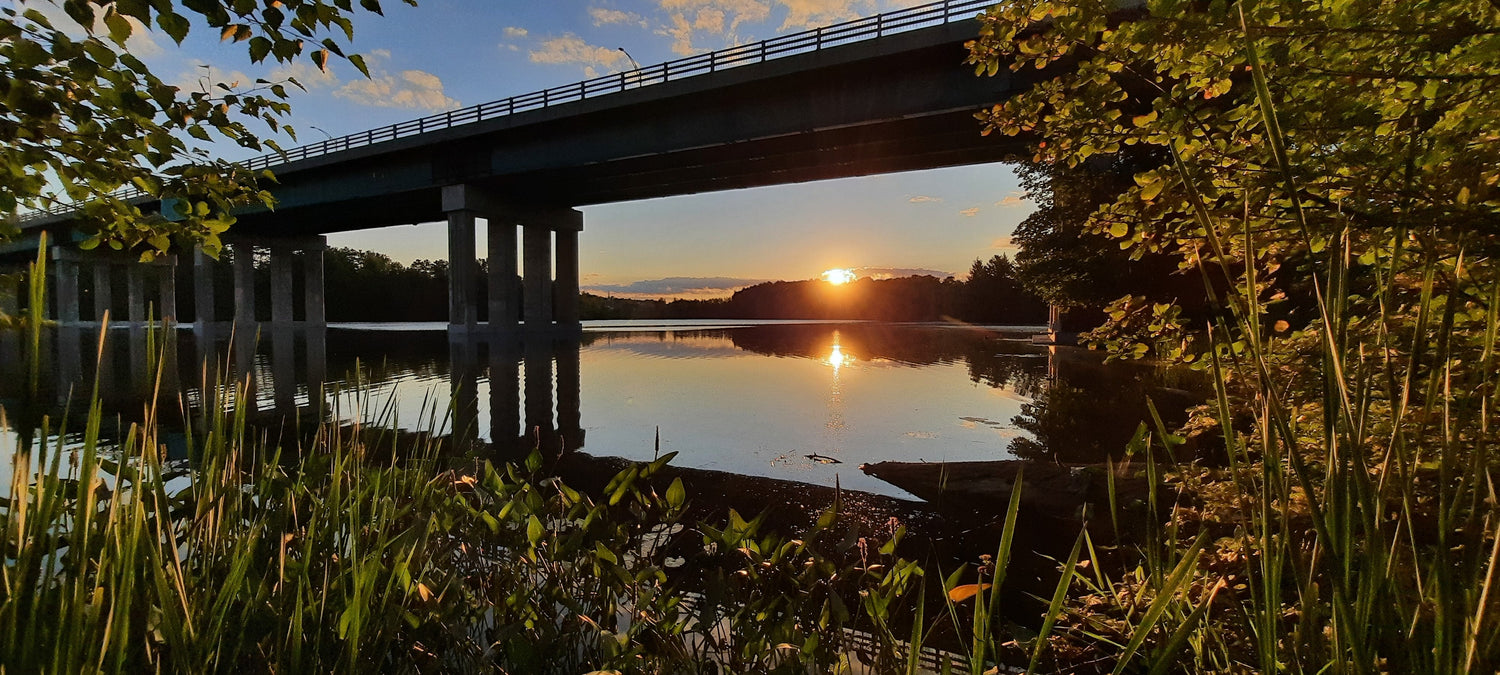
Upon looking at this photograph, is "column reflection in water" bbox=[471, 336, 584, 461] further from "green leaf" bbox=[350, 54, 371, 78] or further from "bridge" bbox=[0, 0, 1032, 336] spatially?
"bridge" bbox=[0, 0, 1032, 336]

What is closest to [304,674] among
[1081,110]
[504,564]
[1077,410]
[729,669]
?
[504,564]

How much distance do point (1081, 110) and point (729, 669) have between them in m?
3.02

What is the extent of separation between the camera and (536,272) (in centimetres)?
4150

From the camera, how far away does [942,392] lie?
16156 mm

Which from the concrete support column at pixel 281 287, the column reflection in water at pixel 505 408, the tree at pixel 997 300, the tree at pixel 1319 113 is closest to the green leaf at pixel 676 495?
the tree at pixel 1319 113

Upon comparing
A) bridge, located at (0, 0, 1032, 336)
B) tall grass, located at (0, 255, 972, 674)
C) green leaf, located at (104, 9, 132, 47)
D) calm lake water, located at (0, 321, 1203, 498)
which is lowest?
calm lake water, located at (0, 321, 1203, 498)

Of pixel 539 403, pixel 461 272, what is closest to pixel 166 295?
pixel 539 403

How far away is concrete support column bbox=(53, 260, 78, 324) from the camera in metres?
57.8

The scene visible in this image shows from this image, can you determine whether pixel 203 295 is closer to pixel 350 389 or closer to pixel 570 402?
pixel 570 402

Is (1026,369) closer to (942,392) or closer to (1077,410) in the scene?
(942,392)

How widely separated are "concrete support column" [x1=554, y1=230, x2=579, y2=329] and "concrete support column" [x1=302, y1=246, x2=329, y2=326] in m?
27.2

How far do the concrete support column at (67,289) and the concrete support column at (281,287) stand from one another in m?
19.1

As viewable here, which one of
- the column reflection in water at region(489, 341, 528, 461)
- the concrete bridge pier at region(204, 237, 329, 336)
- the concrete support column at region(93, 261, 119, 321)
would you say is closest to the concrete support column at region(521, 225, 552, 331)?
the column reflection in water at region(489, 341, 528, 461)

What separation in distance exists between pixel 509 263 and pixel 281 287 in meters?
30.8
